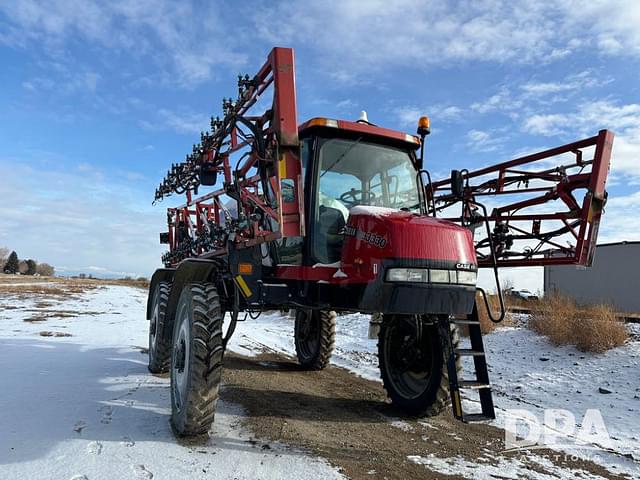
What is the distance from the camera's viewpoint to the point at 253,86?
441cm

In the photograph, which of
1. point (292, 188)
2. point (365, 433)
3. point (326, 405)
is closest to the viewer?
point (292, 188)

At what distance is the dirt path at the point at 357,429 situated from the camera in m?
3.69

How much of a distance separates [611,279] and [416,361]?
806 inches

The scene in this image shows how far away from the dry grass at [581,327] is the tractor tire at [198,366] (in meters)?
7.21

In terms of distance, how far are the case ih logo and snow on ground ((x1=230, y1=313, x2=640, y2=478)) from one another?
70.6 inches

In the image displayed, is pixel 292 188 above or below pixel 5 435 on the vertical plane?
above

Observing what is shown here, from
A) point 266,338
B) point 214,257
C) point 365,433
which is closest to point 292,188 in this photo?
point 214,257

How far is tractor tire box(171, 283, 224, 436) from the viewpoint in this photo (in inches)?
146

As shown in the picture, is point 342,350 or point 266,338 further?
point 266,338

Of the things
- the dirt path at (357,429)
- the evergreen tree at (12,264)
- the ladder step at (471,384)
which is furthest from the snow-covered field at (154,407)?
the evergreen tree at (12,264)

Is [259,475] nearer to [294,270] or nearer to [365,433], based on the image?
[365,433]

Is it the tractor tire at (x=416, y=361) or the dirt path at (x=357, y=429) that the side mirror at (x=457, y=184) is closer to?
the tractor tire at (x=416, y=361)

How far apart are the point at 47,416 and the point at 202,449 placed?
4.95 ft

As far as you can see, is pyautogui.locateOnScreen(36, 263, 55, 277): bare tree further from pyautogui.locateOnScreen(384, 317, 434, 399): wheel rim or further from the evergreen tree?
pyautogui.locateOnScreen(384, 317, 434, 399): wheel rim
